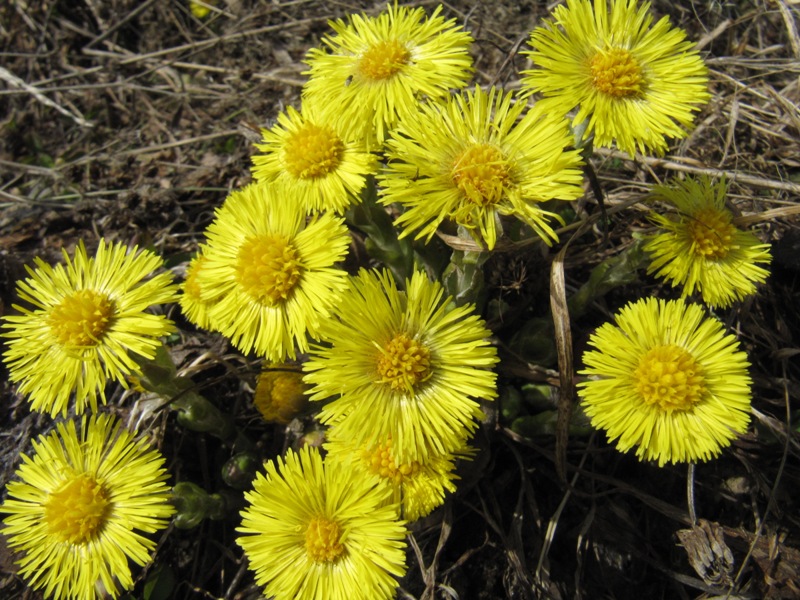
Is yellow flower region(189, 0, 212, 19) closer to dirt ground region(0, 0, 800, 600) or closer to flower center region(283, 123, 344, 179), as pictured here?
dirt ground region(0, 0, 800, 600)

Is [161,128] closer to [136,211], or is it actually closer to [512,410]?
[136,211]

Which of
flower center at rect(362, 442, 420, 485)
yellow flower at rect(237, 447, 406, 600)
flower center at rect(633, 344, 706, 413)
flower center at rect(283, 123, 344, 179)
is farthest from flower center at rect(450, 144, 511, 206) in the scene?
yellow flower at rect(237, 447, 406, 600)

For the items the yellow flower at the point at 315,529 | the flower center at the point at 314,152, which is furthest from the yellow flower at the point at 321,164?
the yellow flower at the point at 315,529

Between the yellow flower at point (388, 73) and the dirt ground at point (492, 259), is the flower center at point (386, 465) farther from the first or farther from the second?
the yellow flower at point (388, 73)

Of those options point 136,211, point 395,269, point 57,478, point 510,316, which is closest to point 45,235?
point 136,211

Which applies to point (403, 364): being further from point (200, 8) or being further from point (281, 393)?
point (200, 8)
